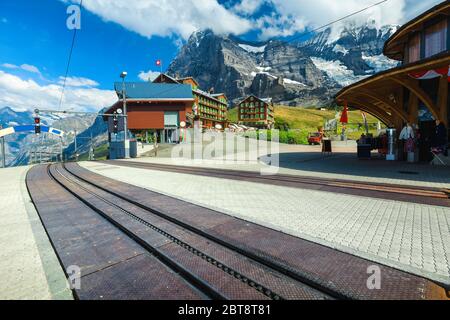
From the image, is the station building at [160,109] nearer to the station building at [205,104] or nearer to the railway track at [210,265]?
the station building at [205,104]

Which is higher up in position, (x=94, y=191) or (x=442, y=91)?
(x=442, y=91)

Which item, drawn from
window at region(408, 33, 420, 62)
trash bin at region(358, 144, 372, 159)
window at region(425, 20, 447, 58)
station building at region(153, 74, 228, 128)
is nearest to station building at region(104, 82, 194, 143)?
station building at region(153, 74, 228, 128)

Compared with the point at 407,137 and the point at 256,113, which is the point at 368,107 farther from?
the point at 256,113

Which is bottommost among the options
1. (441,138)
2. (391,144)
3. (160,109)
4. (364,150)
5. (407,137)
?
(364,150)

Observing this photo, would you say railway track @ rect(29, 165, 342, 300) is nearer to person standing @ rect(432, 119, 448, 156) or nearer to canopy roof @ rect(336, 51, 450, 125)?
canopy roof @ rect(336, 51, 450, 125)

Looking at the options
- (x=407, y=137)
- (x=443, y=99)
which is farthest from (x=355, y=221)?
(x=407, y=137)

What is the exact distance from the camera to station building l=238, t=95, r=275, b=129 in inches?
3302

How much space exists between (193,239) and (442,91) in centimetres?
1442

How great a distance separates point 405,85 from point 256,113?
247 feet

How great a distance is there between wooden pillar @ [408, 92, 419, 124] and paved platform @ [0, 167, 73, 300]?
17.6 meters

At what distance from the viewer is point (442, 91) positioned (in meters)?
11.5

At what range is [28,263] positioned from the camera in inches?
140
